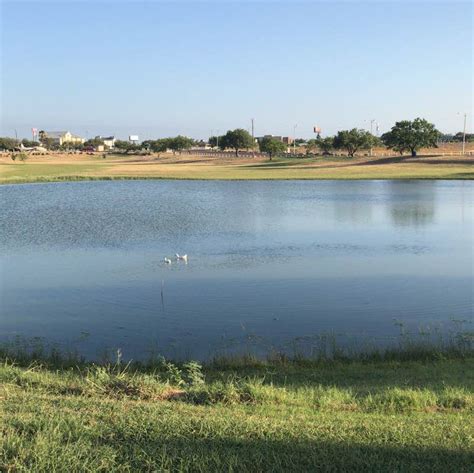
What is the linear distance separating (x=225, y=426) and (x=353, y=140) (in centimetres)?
12214

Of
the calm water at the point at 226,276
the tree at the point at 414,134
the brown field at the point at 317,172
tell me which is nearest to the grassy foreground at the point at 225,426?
the calm water at the point at 226,276

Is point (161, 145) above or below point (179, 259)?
above

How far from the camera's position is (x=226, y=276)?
701 inches

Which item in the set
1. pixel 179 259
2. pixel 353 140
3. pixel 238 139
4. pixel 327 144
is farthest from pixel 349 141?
pixel 179 259

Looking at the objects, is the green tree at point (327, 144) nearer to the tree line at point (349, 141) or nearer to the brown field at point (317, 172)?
the tree line at point (349, 141)

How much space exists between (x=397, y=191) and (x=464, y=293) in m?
37.8

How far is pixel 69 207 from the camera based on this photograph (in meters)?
38.6

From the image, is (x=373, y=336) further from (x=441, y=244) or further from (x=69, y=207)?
(x=69, y=207)

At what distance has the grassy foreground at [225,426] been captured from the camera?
4418 millimetres

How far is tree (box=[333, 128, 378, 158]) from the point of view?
405 ft

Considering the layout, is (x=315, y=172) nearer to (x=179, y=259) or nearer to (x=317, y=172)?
(x=317, y=172)

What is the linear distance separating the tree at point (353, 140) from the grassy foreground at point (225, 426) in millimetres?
118499

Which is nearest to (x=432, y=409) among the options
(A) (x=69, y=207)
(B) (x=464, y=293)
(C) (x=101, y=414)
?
(C) (x=101, y=414)

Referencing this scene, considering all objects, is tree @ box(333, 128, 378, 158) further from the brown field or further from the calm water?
the calm water
